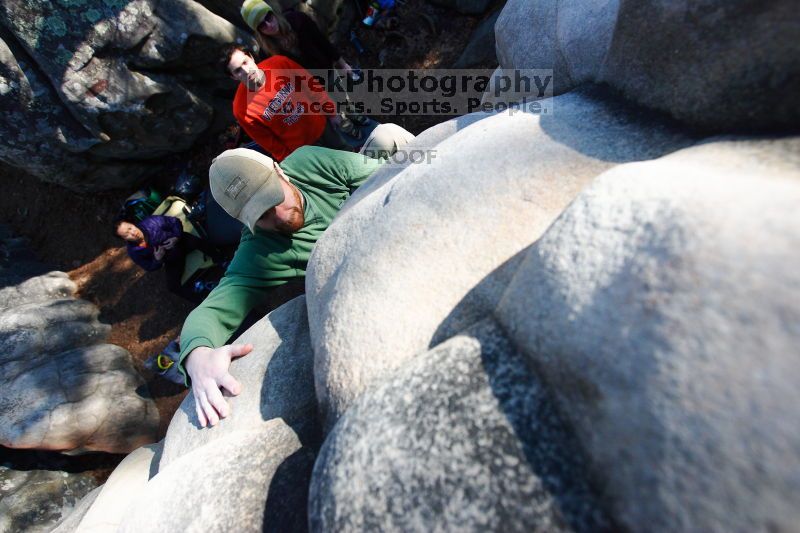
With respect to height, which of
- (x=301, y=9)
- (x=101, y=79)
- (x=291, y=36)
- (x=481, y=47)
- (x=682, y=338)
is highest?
(x=301, y=9)

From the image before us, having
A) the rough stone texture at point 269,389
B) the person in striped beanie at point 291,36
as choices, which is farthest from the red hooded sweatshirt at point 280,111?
the rough stone texture at point 269,389

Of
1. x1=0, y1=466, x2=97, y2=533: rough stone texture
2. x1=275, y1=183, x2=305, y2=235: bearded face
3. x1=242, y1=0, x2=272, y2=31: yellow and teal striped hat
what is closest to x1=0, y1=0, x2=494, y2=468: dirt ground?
x1=0, y1=466, x2=97, y2=533: rough stone texture

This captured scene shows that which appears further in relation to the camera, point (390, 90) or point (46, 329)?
point (390, 90)

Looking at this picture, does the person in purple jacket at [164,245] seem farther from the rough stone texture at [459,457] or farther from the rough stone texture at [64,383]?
the rough stone texture at [459,457]

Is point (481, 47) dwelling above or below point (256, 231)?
above

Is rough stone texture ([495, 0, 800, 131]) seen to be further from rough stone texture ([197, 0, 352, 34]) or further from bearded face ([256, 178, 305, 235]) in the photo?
rough stone texture ([197, 0, 352, 34])

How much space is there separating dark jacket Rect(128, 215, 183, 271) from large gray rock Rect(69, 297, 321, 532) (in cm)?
190

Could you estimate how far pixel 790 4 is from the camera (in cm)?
101

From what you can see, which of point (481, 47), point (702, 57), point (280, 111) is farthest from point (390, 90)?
point (702, 57)

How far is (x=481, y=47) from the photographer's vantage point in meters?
4.04

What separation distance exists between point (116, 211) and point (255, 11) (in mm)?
2644

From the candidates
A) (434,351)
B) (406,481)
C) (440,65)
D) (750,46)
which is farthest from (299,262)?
(440,65)

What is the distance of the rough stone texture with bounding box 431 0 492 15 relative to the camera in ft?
13.9

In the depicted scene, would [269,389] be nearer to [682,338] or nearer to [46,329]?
[682,338]
